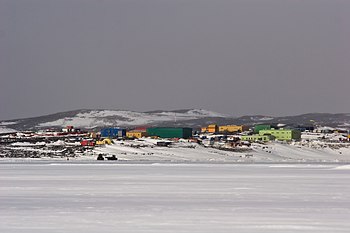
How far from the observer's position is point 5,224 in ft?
65.6

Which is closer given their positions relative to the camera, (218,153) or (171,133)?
(218,153)

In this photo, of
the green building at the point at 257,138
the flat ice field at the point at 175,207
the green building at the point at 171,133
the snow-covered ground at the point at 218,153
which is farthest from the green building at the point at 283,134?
the flat ice field at the point at 175,207

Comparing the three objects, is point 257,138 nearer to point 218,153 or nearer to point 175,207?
point 218,153

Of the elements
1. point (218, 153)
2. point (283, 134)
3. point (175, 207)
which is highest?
point (175, 207)

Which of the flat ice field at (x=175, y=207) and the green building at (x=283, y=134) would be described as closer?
the flat ice field at (x=175, y=207)

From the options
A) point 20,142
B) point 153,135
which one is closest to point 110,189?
point 20,142

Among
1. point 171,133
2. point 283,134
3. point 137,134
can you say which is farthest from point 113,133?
point 283,134

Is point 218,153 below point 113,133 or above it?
below

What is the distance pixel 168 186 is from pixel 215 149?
7406cm

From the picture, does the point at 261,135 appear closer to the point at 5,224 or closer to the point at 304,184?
the point at 304,184

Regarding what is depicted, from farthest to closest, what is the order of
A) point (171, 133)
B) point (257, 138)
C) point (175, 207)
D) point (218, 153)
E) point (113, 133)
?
1. point (113, 133)
2. point (257, 138)
3. point (171, 133)
4. point (218, 153)
5. point (175, 207)

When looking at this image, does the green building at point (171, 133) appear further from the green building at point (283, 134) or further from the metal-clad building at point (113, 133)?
the green building at point (283, 134)

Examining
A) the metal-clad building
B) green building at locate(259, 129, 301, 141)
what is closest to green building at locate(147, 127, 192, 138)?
the metal-clad building

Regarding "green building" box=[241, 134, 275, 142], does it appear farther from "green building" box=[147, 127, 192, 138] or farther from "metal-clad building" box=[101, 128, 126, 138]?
"metal-clad building" box=[101, 128, 126, 138]
